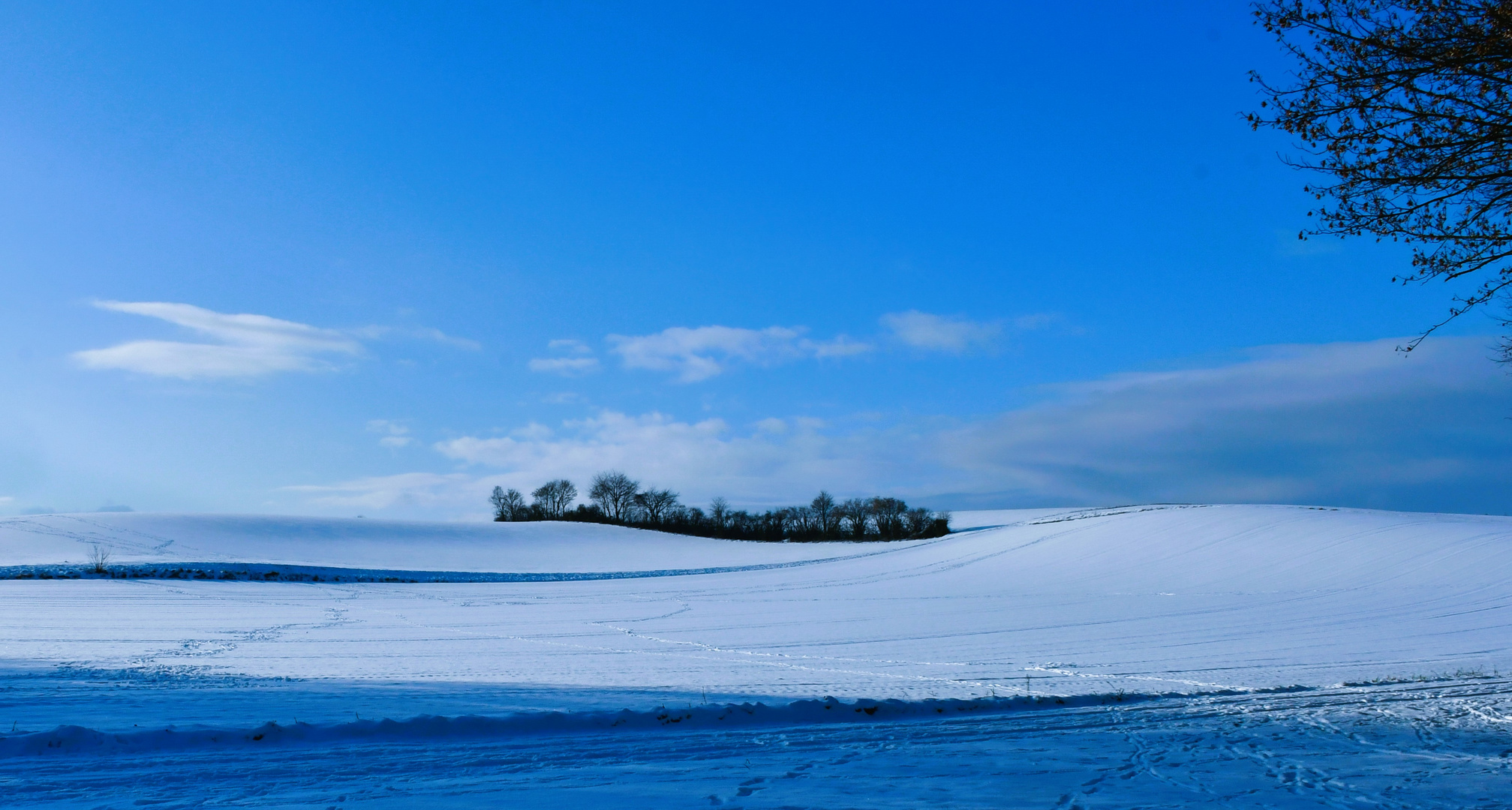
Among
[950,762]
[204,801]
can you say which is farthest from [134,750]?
[950,762]

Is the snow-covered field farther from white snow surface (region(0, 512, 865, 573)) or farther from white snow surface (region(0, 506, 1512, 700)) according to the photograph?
white snow surface (region(0, 512, 865, 573))

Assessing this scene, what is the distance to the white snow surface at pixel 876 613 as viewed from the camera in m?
11.0

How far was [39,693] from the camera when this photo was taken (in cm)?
855

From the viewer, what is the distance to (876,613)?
792 inches

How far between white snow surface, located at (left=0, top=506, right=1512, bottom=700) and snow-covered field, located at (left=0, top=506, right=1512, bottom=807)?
0.14 m

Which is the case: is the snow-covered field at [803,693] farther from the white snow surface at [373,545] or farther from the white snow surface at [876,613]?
the white snow surface at [373,545]

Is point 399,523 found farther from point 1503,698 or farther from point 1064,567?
point 1503,698

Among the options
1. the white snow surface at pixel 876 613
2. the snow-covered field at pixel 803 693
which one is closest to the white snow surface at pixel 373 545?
the white snow surface at pixel 876 613

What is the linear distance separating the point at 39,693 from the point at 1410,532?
33.9 meters

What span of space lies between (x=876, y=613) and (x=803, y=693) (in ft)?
36.8

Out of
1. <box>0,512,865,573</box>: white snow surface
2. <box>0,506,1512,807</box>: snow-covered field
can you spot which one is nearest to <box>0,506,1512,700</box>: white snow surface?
<box>0,506,1512,807</box>: snow-covered field

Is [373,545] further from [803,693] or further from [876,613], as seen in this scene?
[803,693]

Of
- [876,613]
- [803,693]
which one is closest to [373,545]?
[876,613]

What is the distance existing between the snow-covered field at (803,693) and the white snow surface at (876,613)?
14 cm
